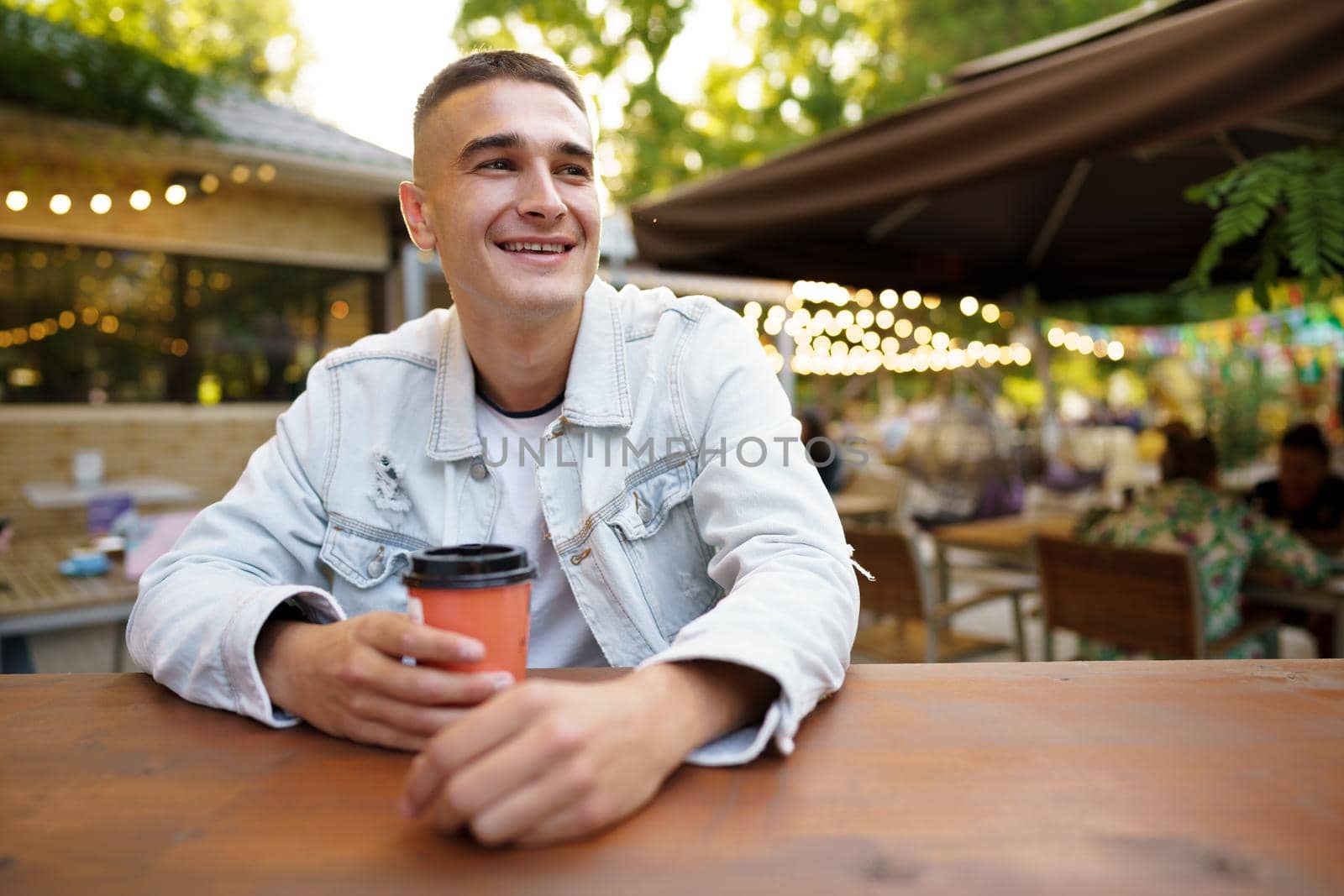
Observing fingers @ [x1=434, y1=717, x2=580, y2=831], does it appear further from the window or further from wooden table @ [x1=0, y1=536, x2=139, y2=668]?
the window

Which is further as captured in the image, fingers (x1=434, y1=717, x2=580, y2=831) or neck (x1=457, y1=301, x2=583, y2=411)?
neck (x1=457, y1=301, x2=583, y2=411)

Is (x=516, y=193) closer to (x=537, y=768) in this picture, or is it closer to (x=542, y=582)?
(x=542, y=582)

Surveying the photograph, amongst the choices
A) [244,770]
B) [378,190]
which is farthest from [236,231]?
[244,770]

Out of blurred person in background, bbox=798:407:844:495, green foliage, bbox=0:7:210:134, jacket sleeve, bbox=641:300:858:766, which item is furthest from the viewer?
green foliage, bbox=0:7:210:134

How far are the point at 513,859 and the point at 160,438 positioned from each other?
8604 mm

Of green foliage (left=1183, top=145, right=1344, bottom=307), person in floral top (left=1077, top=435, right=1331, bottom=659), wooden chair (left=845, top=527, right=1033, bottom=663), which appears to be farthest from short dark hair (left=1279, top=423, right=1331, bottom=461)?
green foliage (left=1183, top=145, right=1344, bottom=307)

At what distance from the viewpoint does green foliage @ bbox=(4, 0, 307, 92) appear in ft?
25.9

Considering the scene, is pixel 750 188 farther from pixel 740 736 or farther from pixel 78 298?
pixel 78 298

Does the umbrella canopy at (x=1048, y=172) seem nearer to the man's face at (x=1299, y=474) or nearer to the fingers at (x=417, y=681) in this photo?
the man's face at (x=1299, y=474)

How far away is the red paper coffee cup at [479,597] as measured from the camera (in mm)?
794

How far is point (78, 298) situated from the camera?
7.57m

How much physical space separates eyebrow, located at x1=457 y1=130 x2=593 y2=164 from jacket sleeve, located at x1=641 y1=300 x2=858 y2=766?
0.36m

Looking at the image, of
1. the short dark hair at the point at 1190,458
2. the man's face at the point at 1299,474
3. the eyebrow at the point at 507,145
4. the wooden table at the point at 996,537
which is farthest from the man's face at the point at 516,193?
the man's face at the point at 1299,474

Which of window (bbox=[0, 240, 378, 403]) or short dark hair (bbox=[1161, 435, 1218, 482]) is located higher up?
window (bbox=[0, 240, 378, 403])
